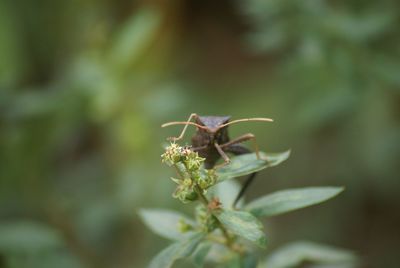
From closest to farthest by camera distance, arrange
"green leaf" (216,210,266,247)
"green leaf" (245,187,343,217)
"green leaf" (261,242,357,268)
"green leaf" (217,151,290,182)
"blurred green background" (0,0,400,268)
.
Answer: "green leaf" (216,210,266,247)
"green leaf" (217,151,290,182)
"green leaf" (245,187,343,217)
"green leaf" (261,242,357,268)
"blurred green background" (0,0,400,268)

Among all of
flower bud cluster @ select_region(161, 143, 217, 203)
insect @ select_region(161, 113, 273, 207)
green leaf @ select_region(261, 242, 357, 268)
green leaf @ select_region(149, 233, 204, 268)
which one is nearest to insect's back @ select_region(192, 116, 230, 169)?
insect @ select_region(161, 113, 273, 207)

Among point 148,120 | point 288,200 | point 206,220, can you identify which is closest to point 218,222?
point 206,220

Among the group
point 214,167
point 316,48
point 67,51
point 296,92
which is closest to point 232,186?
point 214,167

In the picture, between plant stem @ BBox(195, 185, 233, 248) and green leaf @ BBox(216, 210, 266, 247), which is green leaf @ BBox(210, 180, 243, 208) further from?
green leaf @ BBox(216, 210, 266, 247)

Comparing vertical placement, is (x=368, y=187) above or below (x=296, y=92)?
below

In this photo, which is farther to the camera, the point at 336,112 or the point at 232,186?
the point at 336,112

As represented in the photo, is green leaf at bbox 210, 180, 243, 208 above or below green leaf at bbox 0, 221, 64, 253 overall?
below

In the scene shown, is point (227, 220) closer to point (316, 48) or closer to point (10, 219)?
point (316, 48)

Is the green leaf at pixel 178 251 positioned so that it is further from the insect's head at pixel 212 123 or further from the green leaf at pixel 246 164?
the insect's head at pixel 212 123
